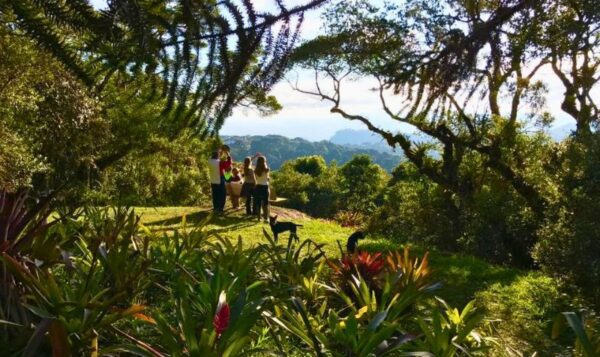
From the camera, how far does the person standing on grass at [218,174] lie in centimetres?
1035

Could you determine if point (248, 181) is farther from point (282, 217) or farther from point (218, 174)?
point (282, 217)

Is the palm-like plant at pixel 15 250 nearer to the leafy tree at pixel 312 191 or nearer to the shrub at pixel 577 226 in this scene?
the shrub at pixel 577 226

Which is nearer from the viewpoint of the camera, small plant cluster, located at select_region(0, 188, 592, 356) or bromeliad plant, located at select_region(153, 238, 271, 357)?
bromeliad plant, located at select_region(153, 238, 271, 357)

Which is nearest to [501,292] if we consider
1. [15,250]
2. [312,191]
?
[15,250]

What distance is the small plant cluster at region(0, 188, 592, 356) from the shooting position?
7.38ft

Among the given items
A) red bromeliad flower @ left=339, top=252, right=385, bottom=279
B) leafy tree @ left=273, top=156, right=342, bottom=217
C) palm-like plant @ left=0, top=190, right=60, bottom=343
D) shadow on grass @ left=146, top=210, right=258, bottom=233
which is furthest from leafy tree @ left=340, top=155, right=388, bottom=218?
palm-like plant @ left=0, top=190, right=60, bottom=343

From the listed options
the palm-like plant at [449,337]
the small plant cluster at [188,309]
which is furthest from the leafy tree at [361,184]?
the palm-like plant at [449,337]

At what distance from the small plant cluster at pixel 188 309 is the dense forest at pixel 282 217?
0.02 meters

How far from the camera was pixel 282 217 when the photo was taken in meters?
14.2

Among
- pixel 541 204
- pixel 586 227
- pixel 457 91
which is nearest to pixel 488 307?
pixel 586 227

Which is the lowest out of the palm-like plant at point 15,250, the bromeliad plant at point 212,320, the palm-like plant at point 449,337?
the palm-like plant at point 449,337

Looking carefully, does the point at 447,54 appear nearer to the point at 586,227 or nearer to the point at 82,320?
the point at 82,320

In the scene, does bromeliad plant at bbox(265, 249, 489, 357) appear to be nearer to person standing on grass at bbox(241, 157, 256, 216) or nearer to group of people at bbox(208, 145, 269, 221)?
group of people at bbox(208, 145, 269, 221)

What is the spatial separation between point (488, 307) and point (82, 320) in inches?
171
